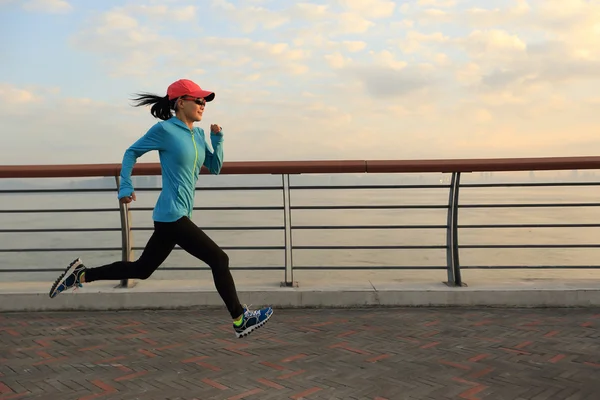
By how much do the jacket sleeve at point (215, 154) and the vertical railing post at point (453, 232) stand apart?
8.43ft

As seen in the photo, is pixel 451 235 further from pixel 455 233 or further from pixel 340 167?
→ pixel 340 167

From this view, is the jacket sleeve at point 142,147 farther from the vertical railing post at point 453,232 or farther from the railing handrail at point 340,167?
the vertical railing post at point 453,232

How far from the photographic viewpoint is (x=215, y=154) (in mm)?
4203

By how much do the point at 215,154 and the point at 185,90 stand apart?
567mm

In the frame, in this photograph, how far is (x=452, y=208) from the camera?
5590mm

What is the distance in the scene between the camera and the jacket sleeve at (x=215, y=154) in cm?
415

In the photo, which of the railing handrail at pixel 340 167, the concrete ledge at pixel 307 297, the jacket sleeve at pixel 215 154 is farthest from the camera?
the concrete ledge at pixel 307 297

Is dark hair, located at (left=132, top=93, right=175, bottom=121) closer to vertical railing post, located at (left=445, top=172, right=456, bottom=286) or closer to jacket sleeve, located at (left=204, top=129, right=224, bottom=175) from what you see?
jacket sleeve, located at (left=204, top=129, right=224, bottom=175)

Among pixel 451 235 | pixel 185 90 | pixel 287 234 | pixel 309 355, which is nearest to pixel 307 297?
pixel 287 234

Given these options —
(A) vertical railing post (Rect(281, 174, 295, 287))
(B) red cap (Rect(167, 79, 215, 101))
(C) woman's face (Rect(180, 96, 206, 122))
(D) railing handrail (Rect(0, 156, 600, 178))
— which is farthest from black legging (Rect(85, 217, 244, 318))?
(A) vertical railing post (Rect(281, 174, 295, 287))

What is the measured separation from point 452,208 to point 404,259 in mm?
19649

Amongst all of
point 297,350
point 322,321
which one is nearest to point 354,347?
point 297,350

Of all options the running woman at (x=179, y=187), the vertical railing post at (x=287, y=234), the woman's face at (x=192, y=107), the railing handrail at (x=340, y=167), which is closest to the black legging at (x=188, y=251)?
the running woman at (x=179, y=187)

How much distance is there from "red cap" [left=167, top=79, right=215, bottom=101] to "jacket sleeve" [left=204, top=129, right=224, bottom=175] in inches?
13.7
